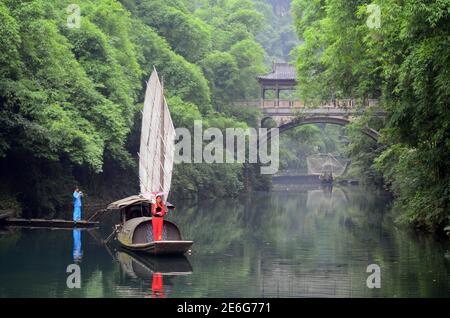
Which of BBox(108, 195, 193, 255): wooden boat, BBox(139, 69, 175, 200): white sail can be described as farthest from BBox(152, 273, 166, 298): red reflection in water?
BBox(139, 69, 175, 200): white sail

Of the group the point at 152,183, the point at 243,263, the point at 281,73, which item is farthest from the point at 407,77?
the point at 281,73

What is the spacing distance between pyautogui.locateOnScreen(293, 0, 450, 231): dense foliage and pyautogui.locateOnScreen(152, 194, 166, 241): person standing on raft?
655cm

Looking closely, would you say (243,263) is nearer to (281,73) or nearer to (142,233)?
(142,233)

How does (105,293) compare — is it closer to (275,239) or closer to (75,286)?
(75,286)

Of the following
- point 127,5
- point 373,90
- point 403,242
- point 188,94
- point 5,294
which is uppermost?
point 127,5

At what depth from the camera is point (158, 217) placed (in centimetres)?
2225

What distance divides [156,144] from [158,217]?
404 centimetres

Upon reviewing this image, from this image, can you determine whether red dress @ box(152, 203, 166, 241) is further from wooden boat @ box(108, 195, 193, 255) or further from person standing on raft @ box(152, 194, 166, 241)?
wooden boat @ box(108, 195, 193, 255)

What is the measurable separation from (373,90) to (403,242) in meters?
5.49

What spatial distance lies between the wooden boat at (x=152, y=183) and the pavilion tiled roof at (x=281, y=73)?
127ft

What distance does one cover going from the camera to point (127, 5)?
172 feet

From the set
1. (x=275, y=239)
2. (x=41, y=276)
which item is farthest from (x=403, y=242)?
(x=41, y=276)

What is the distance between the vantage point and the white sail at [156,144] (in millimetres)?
24109

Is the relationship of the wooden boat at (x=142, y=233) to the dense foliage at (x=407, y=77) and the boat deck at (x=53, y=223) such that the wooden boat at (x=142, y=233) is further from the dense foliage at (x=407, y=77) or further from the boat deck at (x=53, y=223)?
the dense foliage at (x=407, y=77)
